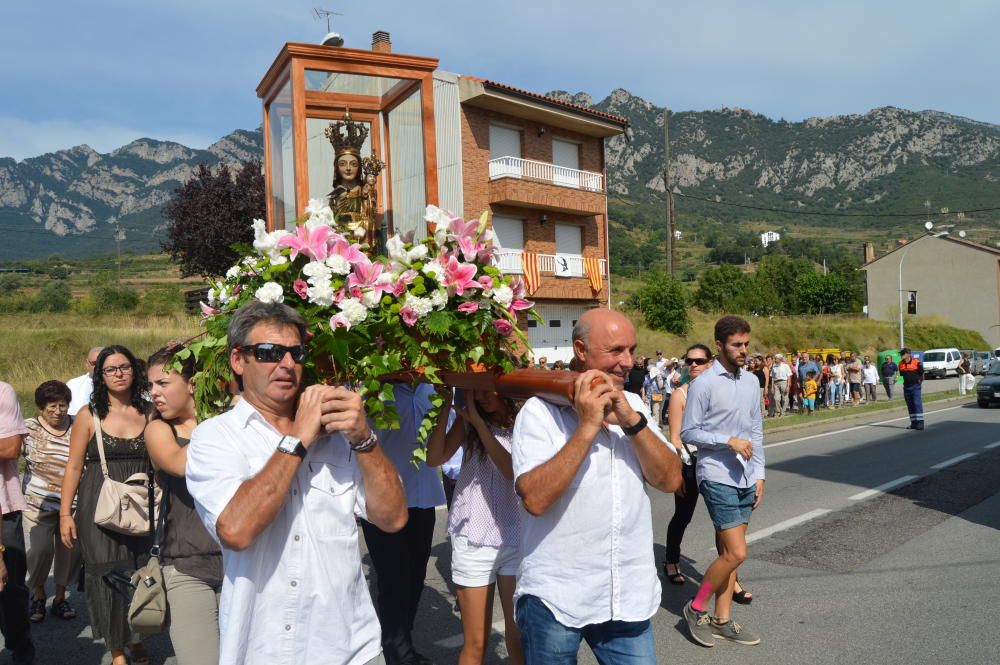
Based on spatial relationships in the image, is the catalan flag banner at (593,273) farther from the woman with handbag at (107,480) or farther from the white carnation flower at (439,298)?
the white carnation flower at (439,298)

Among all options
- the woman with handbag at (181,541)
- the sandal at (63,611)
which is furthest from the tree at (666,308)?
the woman with handbag at (181,541)

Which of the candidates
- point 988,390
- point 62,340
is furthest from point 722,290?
point 62,340

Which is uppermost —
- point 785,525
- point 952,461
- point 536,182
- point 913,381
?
point 536,182

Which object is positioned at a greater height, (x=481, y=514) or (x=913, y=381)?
(x=481, y=514)

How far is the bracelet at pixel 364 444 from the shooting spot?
8.13 feet

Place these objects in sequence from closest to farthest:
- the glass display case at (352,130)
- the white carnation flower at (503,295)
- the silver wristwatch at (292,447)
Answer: the silver wristwatch at (292,447), the white carnation flower at (503,295), the glass display case at (352,130)

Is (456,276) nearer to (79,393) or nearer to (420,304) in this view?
(420,304)

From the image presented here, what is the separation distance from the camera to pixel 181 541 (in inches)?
151

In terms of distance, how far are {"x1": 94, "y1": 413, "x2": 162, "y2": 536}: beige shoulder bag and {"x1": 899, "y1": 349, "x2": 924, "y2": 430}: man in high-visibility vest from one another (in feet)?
53.5

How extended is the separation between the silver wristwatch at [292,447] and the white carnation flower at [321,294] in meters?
0.76

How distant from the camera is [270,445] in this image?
8.26ft

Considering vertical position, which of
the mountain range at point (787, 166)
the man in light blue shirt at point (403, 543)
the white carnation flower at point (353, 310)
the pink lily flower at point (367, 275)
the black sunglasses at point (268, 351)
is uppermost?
the mountain range at point (787, 166)

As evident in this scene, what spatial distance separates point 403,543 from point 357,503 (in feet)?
6.73

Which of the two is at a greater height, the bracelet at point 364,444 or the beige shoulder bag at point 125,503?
the bracelet at point 364,444
